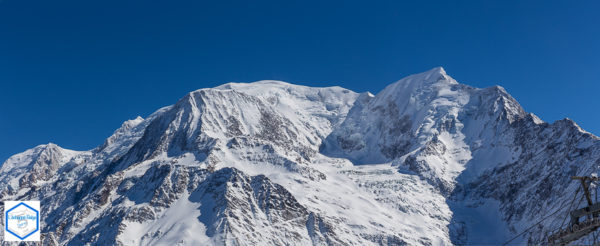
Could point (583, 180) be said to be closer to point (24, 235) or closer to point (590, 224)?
point (590, 224)

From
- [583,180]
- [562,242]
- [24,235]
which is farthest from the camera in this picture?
[24,235]

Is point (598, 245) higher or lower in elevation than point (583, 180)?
lower

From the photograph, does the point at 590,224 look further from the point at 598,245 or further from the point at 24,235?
the point at 24,235

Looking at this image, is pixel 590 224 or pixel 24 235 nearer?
pixel 590 224

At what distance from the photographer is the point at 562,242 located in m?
38.0

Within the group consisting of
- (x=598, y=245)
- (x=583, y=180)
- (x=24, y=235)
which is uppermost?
(x=24, y=235)

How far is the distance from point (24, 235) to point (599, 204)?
274 feet

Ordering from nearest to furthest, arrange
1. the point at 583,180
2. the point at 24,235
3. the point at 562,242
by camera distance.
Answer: the point at 583,180, the point at 562,242, the point at 24,235

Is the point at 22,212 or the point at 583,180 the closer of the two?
the point at 583,180

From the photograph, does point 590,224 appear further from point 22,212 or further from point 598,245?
point 22,212

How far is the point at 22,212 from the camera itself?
327ft

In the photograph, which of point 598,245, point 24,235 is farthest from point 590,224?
point 24,235

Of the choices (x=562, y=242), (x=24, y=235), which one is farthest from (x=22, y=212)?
(x=562, y=242)

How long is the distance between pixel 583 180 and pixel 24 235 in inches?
3298
